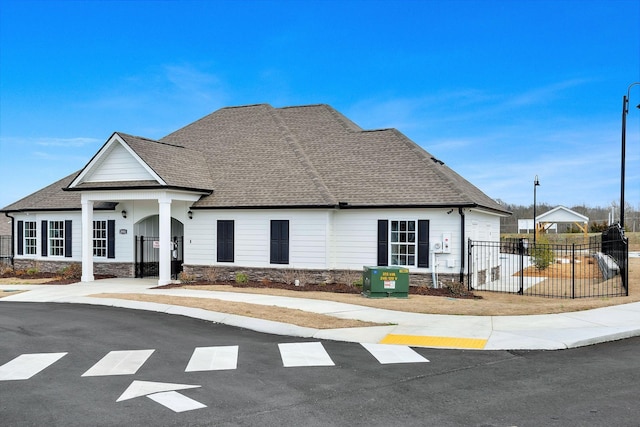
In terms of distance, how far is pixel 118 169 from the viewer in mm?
23250

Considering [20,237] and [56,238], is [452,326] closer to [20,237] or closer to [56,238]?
[56,238]

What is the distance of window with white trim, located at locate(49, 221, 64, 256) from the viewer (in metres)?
27.3

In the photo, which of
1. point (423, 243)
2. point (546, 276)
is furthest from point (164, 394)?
point (546, 276)

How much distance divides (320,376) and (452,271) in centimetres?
1288

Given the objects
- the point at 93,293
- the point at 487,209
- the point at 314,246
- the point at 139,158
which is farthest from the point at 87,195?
the point at 487,209

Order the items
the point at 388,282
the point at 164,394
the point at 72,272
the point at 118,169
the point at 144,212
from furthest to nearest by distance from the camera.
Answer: the point at 72,272
the point at 144,212
the point at 118,169
the point at 388,282
the point at 164,394

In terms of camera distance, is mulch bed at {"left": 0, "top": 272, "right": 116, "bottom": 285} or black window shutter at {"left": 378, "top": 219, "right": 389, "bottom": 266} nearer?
black window shutter at {"left": 378, "top": 219, "right": 389, "bottom": 266}

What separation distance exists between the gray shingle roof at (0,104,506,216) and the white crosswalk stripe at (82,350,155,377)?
1198cm

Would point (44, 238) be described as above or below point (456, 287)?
above

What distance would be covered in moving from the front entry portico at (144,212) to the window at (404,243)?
7874 mm

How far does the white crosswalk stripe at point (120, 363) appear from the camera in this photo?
909 centimetres

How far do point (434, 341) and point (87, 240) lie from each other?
17.3 metres

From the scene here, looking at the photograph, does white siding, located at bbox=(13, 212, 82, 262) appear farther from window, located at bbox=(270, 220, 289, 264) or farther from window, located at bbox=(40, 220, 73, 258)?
window, located at bbox=(270, 220, 289, 264)

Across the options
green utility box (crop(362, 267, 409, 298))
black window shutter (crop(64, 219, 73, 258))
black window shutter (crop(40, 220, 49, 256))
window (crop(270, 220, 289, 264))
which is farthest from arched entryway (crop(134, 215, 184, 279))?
green utility box (crop(362, 267, 409, 298))
